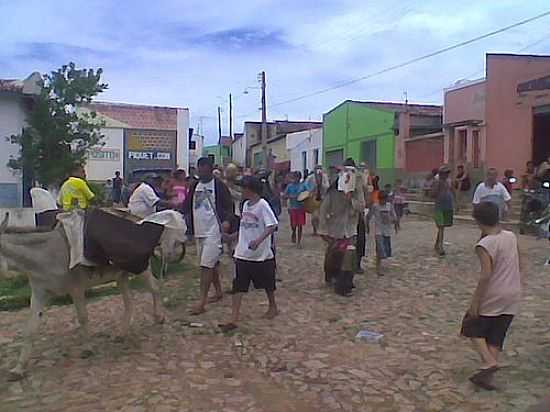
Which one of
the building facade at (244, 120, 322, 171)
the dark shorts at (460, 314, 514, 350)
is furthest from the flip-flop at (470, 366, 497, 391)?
the building facade at (244, 120, 322, 171)

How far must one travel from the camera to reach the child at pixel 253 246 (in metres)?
7.54

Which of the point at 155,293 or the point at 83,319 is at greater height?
the point at 155,293

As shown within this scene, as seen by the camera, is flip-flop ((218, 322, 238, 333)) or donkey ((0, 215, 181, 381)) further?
flip-flop ((218, 322, 238, 333))

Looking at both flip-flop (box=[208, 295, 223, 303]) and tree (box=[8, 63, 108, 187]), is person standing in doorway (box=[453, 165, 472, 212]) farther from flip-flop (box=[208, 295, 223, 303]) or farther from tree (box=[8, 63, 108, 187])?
flip-flop (box=[208, 295, 223, 303])

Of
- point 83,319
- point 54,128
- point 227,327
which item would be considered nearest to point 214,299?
point 227,327

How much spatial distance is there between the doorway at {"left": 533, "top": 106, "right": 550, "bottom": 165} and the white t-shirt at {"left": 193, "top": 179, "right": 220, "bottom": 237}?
17182mm

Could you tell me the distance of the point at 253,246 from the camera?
7.50 metres

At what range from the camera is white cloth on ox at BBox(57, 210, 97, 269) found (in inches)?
252

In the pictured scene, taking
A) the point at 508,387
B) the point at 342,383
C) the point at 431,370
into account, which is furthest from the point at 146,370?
the point at 508,387

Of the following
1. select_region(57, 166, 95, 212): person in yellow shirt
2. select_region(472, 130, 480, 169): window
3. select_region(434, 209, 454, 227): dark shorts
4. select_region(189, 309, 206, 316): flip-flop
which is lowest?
select_region(189, 309, 206, 316): flip-flop

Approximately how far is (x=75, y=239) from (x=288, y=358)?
2149 millimetres

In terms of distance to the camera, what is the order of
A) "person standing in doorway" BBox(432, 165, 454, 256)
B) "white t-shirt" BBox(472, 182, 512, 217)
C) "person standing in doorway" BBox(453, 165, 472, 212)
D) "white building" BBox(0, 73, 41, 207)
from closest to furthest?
"white t-shirt" BBox(472, 182, 512, 217) → "person standing in doorway" BBox(432, 165, 454, 256) → "white building" BBox(0, 73, 41, 207) → "person standing in doorway" BBox(453, 165, 472, 212)

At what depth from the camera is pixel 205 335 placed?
287 inches

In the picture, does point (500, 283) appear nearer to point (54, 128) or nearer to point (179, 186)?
point (179, 186)
